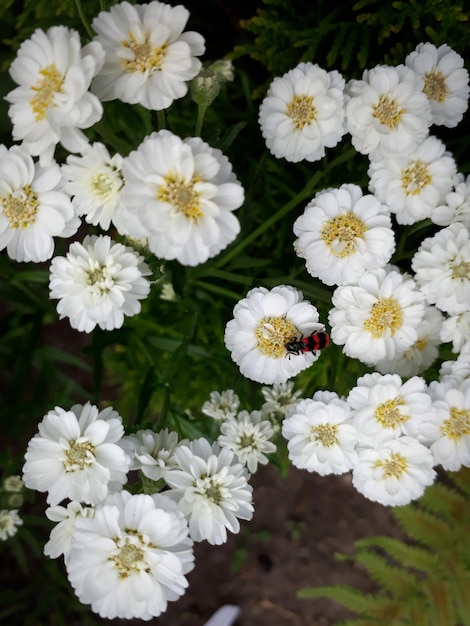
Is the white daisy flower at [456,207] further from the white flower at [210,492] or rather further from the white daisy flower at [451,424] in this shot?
the white flower at [210,492]

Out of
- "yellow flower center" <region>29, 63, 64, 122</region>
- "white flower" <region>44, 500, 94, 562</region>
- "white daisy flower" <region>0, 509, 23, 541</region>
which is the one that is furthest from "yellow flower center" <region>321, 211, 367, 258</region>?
"white daisy flower" <region>0, 509, 23, 541</region>

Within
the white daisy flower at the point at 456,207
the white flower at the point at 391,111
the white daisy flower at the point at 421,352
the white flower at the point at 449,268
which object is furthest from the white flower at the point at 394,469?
the white flower at the point at 391,111

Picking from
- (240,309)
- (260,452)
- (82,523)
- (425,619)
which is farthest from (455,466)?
(425,619)

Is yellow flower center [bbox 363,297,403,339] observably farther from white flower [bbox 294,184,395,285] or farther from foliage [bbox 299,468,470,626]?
foliage [bbox 299,468,470,626]

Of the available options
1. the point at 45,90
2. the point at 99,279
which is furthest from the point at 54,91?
the point at 99,279

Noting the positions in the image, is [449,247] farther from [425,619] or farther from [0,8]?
[425,619]

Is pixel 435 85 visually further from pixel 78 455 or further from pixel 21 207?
pixel 78 455
